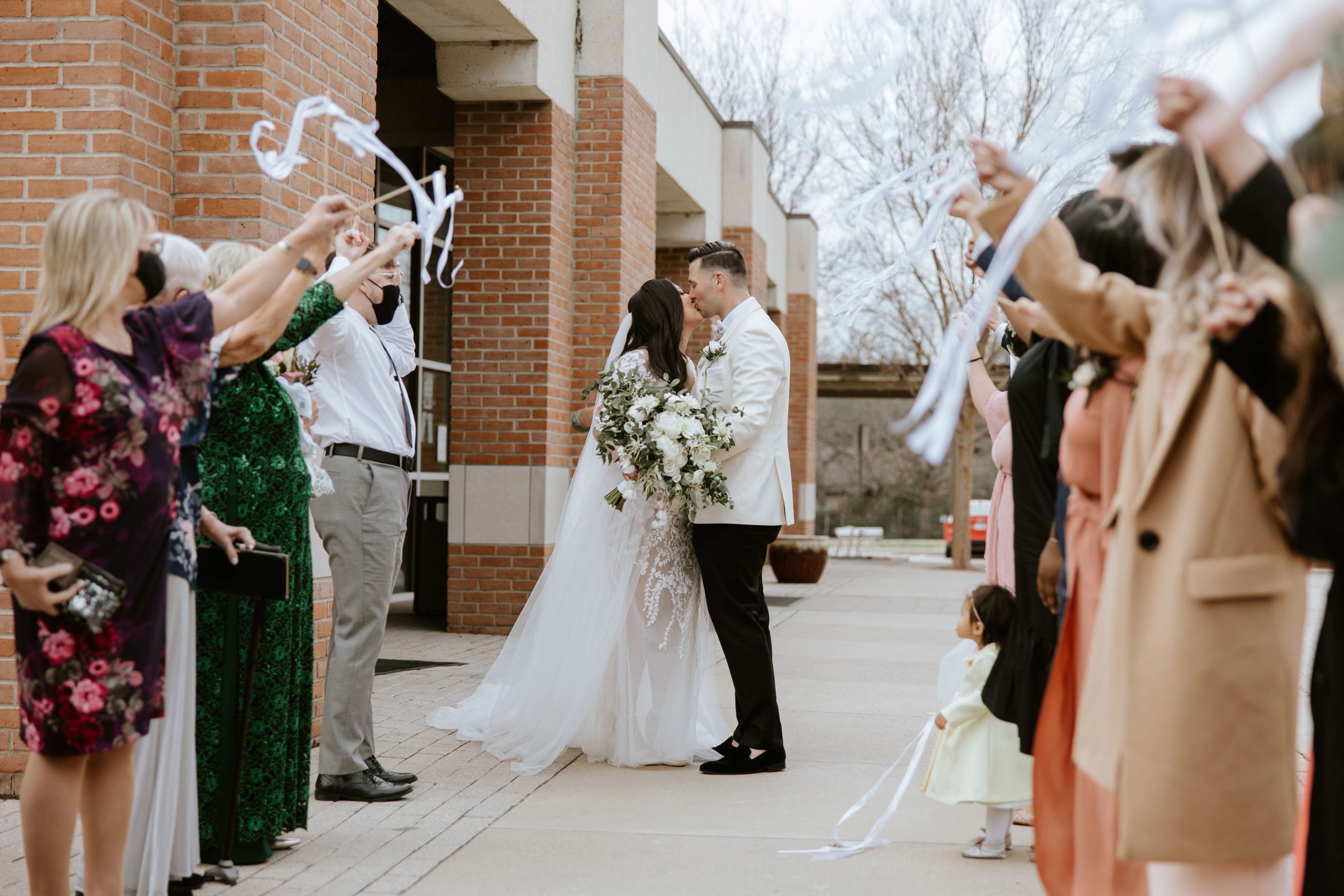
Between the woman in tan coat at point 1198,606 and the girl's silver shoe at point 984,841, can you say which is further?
the girl's silver shoe at point 984,841

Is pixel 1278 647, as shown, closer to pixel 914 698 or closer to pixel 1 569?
pixel 1 569

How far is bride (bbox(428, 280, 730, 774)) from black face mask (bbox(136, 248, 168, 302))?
9.59ft

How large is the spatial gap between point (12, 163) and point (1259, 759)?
186 inches

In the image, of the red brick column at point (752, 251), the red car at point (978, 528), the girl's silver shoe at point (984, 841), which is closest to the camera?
the girl's silver shoe at point (984, 841)

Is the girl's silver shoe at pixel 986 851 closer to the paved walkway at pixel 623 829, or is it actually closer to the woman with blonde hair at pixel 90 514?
the paved walkway at pixel 623 829

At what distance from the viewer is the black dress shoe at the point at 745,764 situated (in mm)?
5500

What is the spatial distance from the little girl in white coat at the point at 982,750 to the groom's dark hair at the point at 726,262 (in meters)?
2.23

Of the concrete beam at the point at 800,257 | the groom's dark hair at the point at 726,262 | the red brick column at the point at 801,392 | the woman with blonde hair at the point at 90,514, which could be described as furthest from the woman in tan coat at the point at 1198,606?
the concrete beam at the point at 800,257

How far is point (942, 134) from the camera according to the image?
Result: 55.1 ft

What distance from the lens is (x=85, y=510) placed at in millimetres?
2932

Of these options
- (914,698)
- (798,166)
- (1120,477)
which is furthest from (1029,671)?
(798,166)

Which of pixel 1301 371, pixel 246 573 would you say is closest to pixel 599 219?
pixel 246 573

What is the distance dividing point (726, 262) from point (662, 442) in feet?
3.36

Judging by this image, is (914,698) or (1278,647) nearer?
(1278,647)
